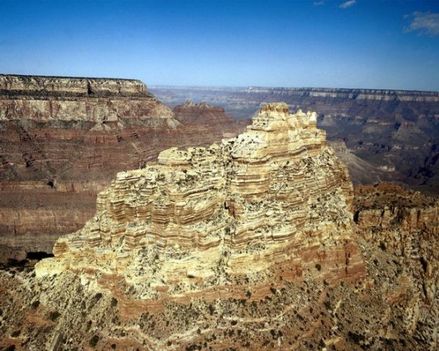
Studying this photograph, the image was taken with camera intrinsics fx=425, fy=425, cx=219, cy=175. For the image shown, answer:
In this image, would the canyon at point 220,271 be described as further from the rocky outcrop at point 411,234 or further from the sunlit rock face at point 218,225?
the rocky outcrop at point 411,234

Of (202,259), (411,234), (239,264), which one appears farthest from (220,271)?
(411,234)

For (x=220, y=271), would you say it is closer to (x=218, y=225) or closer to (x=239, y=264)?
(x=239, y=264)

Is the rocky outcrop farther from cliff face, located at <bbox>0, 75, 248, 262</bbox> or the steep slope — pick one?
cliff face, located at <bbox>0, 75, 248, 262</bbox>

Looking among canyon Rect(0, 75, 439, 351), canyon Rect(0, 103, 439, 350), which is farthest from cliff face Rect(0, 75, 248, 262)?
canyon Rect(0, 75, 439, 351)

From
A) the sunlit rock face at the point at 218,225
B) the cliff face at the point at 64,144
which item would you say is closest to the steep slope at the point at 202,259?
the sunlit rock face at the point at 218,225

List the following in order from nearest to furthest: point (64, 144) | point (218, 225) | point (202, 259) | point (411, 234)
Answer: point (202, 259), point (218, 225), point (411, 234), point (64, 144)

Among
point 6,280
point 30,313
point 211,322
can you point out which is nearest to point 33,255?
point 6,280
